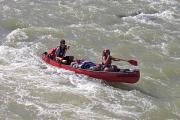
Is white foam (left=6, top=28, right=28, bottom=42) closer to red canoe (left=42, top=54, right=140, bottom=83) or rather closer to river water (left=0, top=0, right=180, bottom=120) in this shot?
river water (left=0, top=0, right=180, bottom=120)

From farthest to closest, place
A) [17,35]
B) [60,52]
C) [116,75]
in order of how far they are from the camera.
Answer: [17,35] → [60,52] → [116,75]

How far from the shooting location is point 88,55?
20094 millimetres

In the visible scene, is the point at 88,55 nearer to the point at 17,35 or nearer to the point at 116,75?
the point at 116,75

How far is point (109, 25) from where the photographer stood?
951 inches

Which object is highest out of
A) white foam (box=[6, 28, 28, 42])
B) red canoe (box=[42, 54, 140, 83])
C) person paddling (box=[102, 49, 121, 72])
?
white foam (box=[6, 28, 28, 42])

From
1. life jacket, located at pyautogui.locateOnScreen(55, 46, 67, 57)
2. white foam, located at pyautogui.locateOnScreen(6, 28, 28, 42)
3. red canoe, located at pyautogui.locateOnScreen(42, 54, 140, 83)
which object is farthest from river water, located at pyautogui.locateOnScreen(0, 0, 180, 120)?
life jacket, located at pyautogui.locateOnScreen(55, 46, 67, 57)

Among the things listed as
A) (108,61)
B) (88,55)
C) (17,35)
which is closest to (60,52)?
→ (88,55)

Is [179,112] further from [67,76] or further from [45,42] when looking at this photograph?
[45,42]

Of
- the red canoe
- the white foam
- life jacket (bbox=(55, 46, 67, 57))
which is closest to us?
the red canoe

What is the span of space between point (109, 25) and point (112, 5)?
158 inches

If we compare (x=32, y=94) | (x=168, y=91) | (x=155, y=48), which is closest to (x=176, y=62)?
(x=155, y=48)

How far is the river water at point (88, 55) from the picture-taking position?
15.1 meters

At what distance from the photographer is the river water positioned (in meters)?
15.1

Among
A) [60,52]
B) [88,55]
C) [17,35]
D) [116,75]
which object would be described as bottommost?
[116,75]
